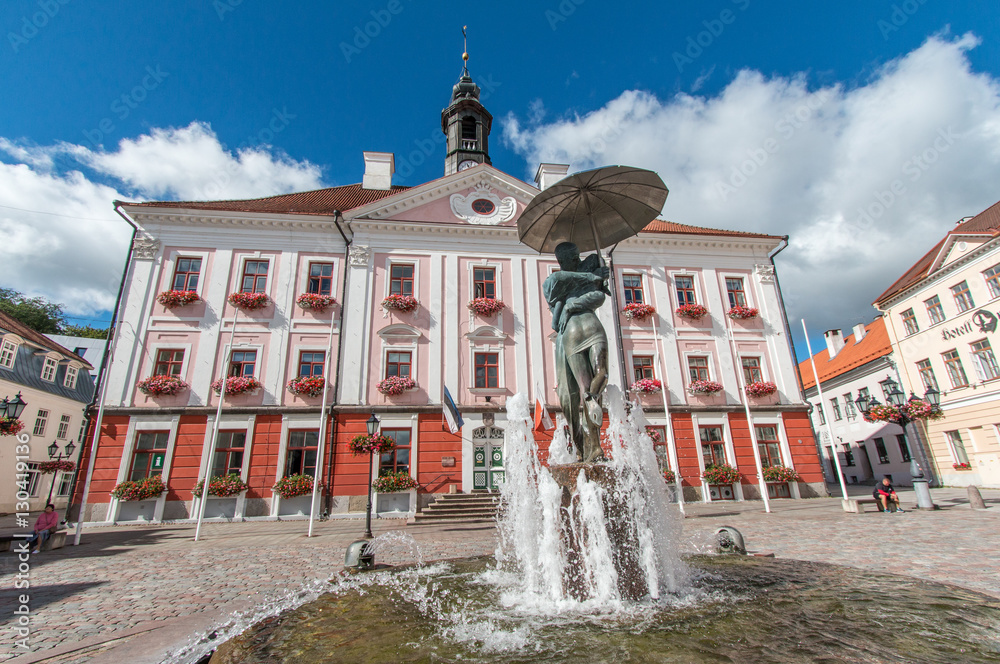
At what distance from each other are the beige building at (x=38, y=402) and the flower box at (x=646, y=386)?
25.5 metres

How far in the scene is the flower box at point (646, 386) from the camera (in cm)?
1906

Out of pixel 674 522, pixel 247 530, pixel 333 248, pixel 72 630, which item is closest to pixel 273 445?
pixel 247 530

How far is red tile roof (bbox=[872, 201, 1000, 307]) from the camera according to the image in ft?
75.6

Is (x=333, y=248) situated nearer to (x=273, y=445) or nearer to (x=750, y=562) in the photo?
(x=273, y=445)

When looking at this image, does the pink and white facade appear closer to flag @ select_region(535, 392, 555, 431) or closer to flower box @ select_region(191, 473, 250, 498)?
flower box @ select_region(191, 473, 250, 498)

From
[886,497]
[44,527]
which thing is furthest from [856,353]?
[44,527]

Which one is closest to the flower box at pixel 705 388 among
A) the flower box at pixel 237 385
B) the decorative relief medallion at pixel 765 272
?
the decorative relief medallion at pixel 765 272

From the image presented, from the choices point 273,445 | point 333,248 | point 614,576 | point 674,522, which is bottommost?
point 614,576

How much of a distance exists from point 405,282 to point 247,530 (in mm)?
10746

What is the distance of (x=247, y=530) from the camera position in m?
13.6

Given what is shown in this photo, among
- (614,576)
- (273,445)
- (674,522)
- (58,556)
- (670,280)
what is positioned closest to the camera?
(614,576)

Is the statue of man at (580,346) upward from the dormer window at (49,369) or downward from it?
downward

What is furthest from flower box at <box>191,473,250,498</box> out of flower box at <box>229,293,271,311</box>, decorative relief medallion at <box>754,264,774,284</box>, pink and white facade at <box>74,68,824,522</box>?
decorative relief medallion at <box>754,264,774,284</box>

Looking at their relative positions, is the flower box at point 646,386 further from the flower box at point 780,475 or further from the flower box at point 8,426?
the flower box at point 8,426
